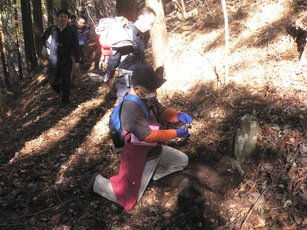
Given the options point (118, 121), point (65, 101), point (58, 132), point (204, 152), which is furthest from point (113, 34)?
point (65, 101)

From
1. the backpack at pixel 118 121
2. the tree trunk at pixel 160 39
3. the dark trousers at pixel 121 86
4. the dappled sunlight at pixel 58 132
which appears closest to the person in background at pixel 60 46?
the dappled sunlight at pixel 58 132

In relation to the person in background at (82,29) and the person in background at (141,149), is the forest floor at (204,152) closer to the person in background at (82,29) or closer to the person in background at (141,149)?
the person in background at (141,149)

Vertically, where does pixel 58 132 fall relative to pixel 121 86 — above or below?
below

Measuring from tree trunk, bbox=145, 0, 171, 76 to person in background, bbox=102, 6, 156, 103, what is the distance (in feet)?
4.83

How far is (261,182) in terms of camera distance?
3676 millimetres

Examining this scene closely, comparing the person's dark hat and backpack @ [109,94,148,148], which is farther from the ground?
the person's dark hat

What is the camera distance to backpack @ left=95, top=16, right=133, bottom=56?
429cm

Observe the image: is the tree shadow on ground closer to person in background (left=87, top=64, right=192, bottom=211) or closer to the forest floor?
the forest floor

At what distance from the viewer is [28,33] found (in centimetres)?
1324

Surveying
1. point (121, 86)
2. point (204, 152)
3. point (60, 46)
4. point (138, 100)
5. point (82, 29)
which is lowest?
point (204, 152)

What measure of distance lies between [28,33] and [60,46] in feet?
27.2

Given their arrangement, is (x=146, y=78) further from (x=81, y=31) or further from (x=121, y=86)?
(x=81, y=31)

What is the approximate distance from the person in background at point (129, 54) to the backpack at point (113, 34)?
113 millimetres

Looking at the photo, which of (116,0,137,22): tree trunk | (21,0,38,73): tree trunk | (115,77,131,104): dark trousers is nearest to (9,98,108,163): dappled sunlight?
(115,77,131,104): dark trousers
